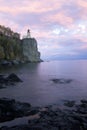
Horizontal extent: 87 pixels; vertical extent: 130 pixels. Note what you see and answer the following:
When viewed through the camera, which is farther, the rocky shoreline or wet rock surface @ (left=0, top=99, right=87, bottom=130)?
the rocky shoreline

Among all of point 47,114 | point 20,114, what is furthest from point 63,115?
point 20,114

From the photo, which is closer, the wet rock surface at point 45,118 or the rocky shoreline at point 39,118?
the wet rock surface at point 45,118

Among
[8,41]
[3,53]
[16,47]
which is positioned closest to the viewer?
[3,53]

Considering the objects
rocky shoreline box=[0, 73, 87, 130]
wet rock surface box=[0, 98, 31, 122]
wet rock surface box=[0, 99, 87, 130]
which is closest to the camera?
wet rock surface box=[0, 99, 87, 130]

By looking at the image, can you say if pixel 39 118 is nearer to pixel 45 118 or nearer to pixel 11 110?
pixel 45 118

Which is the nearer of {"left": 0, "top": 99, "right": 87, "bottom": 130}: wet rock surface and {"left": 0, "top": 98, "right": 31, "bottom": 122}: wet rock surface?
{"left": 0, "top": 99, "right": 87, "bottom": 130}: wet rock surface

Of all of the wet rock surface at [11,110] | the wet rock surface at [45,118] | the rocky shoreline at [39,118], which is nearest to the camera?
the wet rock surface at [45,118]

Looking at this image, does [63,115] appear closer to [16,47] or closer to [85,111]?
[85,111]

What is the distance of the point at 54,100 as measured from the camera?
36.3 meters

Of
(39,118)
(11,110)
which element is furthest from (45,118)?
(11,110)

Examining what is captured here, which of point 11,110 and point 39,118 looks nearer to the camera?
point 39,118

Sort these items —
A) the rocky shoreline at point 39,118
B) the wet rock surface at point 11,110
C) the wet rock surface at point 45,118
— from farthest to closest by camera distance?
the wet rock surface at point 11,110 → the rocky shoreline at point 39,118 → the wet rock surface at point 45,118

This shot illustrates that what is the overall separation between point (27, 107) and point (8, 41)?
14000 cm

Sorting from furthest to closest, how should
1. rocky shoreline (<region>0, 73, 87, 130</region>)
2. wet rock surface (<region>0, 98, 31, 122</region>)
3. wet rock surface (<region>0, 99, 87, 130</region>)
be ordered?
wet rock surface (<region>0, 98, 31, 122</region>)
rocky shoreline (<region>0, 73, 87, 130</region>)
wet rock surface (<region>0, 99, 87, 130</region>)
